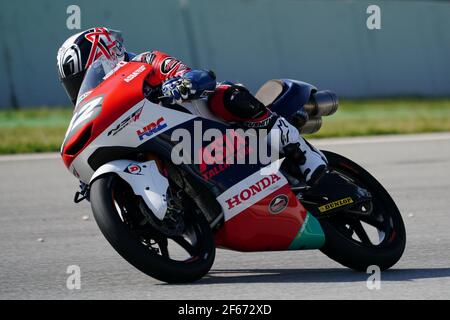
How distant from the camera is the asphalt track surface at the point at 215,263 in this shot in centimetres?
487

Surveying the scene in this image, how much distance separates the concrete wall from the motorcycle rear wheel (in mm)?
10470

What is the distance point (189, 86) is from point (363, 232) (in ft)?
4.64

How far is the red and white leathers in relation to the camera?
5191 millimetres

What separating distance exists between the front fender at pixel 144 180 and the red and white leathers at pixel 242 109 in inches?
17.4

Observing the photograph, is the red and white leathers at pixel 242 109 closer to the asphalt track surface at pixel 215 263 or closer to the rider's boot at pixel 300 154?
the rider's boot at pixel 300 154

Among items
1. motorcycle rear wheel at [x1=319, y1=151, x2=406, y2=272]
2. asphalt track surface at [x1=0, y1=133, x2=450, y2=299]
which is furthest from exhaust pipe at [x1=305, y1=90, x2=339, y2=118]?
asphalt track surface at [x1=0, y1=133, x2=450, y2=299]

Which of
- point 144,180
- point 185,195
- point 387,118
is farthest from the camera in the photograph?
point 387,118

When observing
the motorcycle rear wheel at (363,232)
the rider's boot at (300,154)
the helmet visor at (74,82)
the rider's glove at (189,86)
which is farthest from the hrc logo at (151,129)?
the motorcycle rear wheel at (363,232)

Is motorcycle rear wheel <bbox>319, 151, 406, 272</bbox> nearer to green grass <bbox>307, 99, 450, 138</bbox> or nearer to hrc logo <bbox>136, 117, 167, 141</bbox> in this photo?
hrc logo <bbox>136, 117, 167, 141</bbox>

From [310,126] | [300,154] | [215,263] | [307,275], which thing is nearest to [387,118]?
[310,126]

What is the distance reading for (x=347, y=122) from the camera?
49.9ft

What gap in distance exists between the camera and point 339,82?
18109 mm

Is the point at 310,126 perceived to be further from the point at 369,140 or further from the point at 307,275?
the point at 369,140

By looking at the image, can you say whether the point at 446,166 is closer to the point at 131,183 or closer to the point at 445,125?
the point at 445,125
